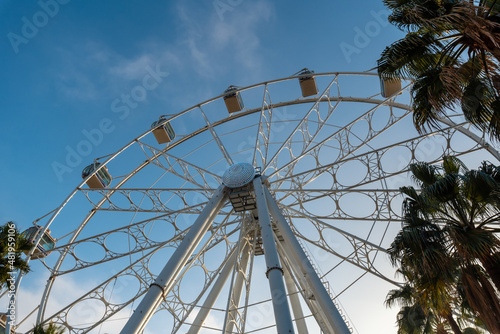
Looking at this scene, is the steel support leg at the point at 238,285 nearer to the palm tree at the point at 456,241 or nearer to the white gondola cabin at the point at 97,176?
the palm tree at the point at 456,241

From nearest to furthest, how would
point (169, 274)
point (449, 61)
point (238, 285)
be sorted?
point (449, 61) → point (169, 274) → point (238, 285)

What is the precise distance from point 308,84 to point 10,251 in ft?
48.1

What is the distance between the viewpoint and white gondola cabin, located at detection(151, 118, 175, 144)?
19.6 meters

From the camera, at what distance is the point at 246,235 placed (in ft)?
52.5

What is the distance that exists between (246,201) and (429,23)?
30.1 ft

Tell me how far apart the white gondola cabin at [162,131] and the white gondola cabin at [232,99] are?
3325mm

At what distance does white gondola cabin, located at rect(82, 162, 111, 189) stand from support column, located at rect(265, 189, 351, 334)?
9920 mm

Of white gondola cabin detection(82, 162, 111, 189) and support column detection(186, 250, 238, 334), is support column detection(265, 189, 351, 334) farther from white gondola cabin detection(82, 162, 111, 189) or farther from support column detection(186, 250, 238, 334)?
white gondola cabin detection(82, 162, 111, 189)

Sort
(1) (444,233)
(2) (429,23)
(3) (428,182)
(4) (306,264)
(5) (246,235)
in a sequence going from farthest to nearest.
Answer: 1. (5) (246,235)
2. (4) (306,264)
3. (3) (428,182)
4. (1) (444,233)
5. (2) (429,23)

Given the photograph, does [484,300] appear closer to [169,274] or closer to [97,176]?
[169,274]

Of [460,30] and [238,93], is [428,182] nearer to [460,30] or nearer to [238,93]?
[460,30]

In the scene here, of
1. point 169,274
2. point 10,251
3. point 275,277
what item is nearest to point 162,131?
point 10,251

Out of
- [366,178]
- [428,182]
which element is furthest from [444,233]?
[366,178]

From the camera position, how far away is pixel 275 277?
9883 mm
